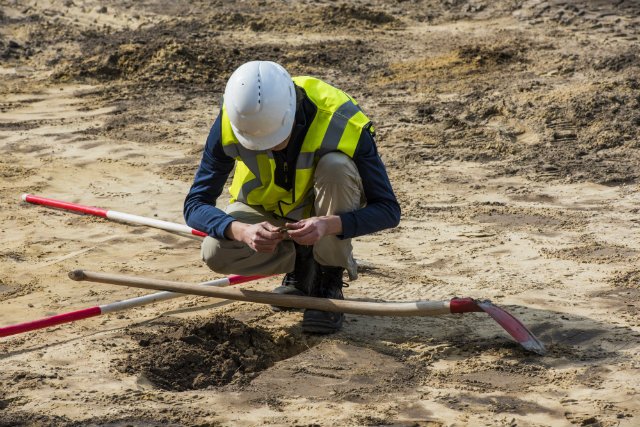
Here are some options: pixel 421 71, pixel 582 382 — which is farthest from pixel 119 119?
pixel 582 382

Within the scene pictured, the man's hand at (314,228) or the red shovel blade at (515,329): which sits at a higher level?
the man's hand at (314,228)

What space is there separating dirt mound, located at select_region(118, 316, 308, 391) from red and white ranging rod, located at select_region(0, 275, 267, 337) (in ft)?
0.52

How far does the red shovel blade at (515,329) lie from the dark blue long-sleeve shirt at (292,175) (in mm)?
509

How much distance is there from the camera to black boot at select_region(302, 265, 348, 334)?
461 cm

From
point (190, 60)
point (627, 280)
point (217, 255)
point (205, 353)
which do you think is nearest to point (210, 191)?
point (217, 255)

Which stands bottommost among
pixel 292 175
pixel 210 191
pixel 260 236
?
Result: pixel 260 236

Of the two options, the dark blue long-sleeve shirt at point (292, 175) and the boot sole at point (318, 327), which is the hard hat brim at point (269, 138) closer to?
the dark blue long-sleeve shirt at point (292, 175)

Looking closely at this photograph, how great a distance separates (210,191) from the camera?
14.8 ft

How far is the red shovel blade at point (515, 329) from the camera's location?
14.0ft

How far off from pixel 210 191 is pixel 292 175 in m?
0.38

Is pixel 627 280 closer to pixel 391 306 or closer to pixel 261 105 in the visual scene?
pixel 391 306

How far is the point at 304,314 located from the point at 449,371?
75 cm

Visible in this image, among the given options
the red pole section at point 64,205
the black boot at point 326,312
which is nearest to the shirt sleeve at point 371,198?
the black boot at point 326,312

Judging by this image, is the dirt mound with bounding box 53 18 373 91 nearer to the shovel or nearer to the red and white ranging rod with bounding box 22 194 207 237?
the red and white ranging rod with bounding box 22 194 207 237
